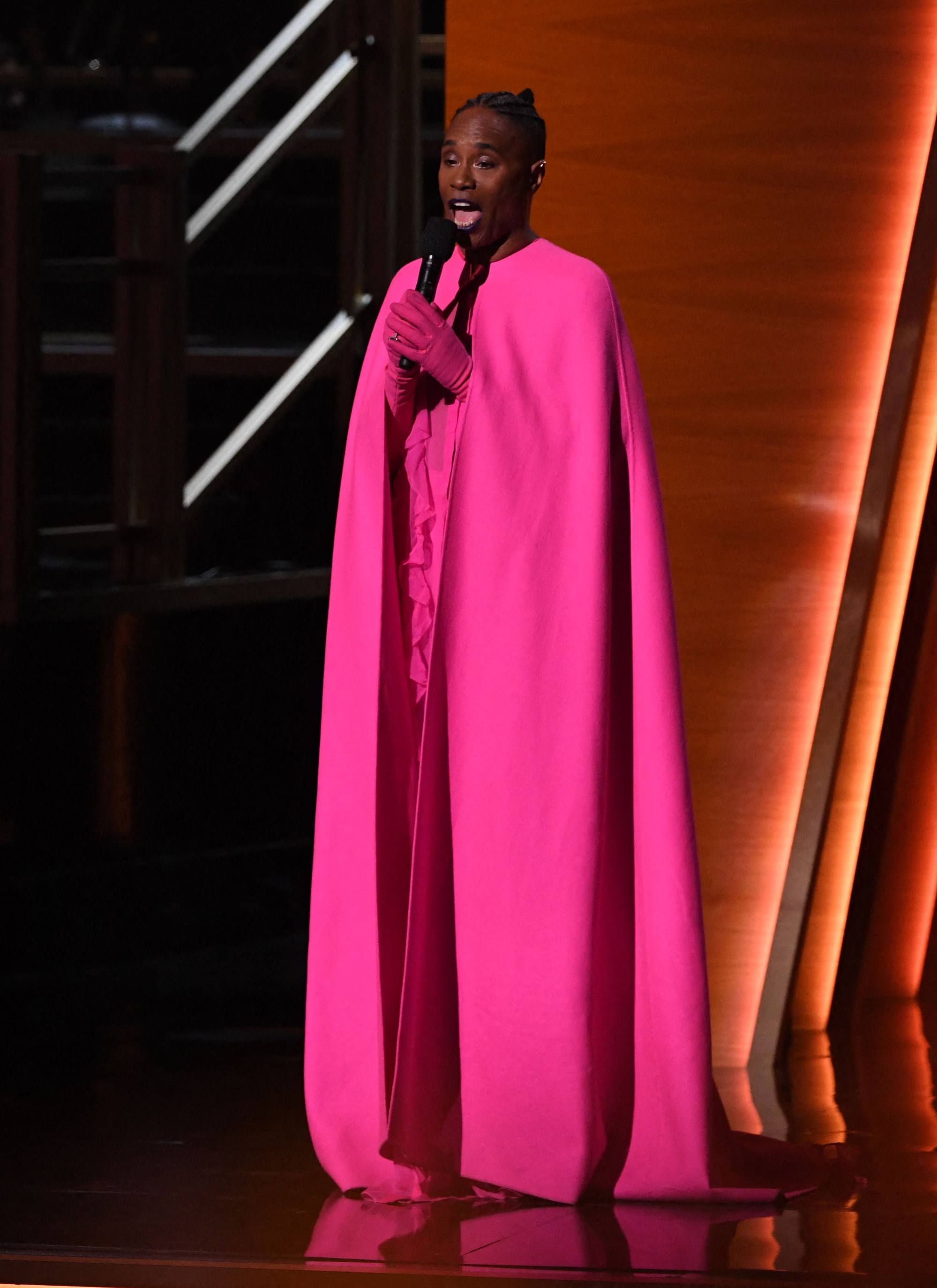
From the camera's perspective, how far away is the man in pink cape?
90.8 inches

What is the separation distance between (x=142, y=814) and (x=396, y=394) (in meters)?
2.64

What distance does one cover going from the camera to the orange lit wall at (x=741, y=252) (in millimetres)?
3340

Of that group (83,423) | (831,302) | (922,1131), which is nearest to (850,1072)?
(922,1131)

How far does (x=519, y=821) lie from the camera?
7.61 feet

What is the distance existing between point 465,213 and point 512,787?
665mm

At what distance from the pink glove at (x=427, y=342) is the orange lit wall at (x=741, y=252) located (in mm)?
1110

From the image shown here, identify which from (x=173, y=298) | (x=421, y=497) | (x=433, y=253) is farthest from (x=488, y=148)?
(x=173, y=298)

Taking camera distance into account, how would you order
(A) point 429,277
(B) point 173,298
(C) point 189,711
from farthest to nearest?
1. (C) point 189,711
2. (B) point 173,298
3. (A) point 429,277

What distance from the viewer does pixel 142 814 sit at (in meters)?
4.80

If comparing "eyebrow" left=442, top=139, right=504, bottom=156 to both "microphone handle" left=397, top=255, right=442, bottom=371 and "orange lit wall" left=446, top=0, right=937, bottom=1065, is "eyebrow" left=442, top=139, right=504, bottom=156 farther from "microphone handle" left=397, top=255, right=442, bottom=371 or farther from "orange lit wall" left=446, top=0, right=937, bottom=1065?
"orange lit wall" left=446, top=0, right=937, bottom=1065

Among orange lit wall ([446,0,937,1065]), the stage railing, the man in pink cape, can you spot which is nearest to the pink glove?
the man in pink cape

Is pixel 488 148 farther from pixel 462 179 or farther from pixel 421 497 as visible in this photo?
pixel 421 497

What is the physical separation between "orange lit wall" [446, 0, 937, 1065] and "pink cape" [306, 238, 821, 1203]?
1.00 metres

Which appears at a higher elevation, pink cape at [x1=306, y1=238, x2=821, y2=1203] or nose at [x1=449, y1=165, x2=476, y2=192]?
nose at [x1=449, y1=165, x2=476, y2=192]
